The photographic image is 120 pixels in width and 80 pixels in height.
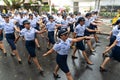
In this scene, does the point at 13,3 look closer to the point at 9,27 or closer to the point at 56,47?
the point at 9,27

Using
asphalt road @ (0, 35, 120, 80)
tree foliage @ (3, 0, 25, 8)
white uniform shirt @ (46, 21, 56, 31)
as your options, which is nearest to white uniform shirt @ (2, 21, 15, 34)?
asphalt road @ (0, 35, 120, 80)

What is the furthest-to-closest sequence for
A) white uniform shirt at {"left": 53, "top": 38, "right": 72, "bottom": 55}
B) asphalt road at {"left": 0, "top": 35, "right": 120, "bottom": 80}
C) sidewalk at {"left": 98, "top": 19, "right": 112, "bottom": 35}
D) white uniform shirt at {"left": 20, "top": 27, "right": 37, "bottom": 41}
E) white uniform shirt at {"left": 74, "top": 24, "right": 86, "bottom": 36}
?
sidewalk at {"left": 98, "top": 19, "right": 112, "bottom": 35} → white uniform shirt at {"left": 74, "top": 24, "right": 86, "bottom": 36} → white uniform shirt at {"left": 20, "top": 27, "right": 37, "bottom": 41} → asphalt road at {"left": 0, "top": 35, "right": 120, "bottom": 80} → white uniform shirt at {"left": 53, "top": 38, "right": 72, "bottom": 55}

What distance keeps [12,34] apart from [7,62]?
1.21 metres

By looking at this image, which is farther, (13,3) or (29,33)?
(13,3)

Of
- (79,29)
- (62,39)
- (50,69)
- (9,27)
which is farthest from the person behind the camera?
(9,27)

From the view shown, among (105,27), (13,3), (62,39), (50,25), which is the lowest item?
(105,27)

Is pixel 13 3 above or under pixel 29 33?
under

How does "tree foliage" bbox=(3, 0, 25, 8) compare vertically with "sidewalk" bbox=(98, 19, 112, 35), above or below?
above

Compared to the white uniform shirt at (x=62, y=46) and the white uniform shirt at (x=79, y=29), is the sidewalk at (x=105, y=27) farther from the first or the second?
the white uniform shirt at (x=62, y=46)

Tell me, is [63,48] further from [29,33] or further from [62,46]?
[29,33]

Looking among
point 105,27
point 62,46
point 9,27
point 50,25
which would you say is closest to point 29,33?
point 9,27

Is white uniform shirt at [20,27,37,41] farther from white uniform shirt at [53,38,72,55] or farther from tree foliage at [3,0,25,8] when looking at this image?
tree foliage at [3,0,25,8]

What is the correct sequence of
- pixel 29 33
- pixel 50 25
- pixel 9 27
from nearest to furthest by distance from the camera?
pixel 29 33 → pixel 9 27 → pixel 50 25

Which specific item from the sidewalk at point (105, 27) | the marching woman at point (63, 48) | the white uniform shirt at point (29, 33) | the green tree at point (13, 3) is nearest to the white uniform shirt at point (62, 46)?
the marching woman at point (63, 48)
